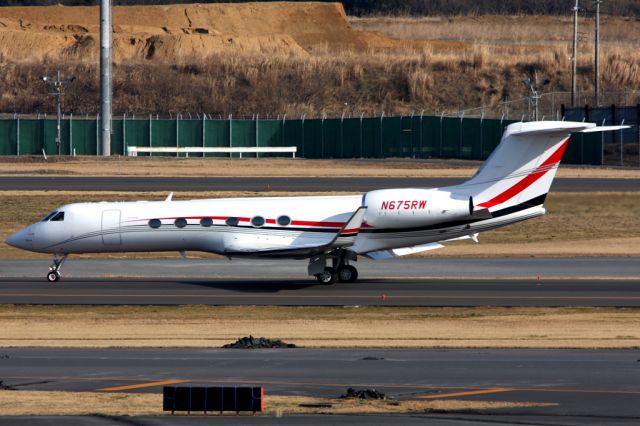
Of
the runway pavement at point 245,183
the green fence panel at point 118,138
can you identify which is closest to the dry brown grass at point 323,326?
the runway pavement at point 245,183

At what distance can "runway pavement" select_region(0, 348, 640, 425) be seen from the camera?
1805cm

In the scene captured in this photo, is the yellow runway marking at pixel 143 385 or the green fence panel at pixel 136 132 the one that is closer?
the yellow runway marking at pixel 143 385

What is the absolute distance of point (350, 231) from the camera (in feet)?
117

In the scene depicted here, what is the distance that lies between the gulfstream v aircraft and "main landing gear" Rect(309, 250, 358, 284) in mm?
31

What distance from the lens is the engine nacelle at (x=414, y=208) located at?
116 ft

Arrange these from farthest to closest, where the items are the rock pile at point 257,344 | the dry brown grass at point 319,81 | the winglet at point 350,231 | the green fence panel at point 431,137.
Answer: the dry brown grass at point 319,81 → the green fence panel at point 431,137 → the winglet at point 350,231 → the rock pile at point 257,344

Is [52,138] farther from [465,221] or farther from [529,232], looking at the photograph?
[465,221]

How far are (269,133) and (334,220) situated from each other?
57.4m

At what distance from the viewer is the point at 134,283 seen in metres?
37.0

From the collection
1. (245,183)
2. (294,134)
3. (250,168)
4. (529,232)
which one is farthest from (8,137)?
(529,232)

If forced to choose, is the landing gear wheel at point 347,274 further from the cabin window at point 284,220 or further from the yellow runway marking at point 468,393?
the yellow runway marking at point 468,393

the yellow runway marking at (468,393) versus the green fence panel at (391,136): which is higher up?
the green fence panel at (391,136)

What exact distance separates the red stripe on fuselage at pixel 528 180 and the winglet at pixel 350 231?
3.63m

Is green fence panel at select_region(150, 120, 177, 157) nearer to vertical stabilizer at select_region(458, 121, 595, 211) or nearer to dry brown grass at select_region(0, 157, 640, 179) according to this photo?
dry brown grass at select_region(0, 157, 640, 179)
